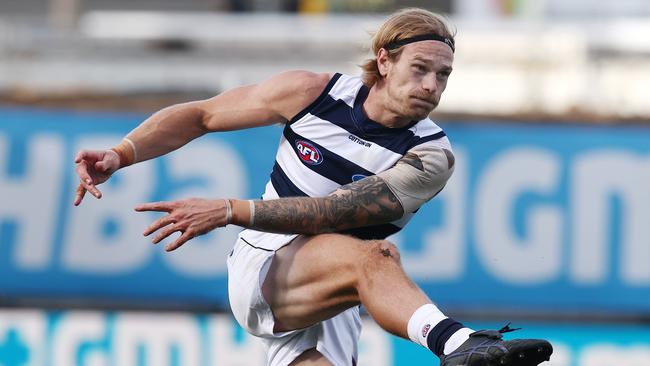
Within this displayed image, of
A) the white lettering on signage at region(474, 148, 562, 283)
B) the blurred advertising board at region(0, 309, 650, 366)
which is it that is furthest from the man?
the white lettering on signage at region(474, 148, 562, 283)

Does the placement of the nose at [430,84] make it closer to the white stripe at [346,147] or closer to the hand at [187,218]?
the white stripe at [346,147]

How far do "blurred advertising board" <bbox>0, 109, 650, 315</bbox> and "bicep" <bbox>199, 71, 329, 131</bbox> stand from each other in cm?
370

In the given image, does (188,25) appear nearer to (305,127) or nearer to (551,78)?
(551,78)

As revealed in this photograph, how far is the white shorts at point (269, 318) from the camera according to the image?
591cm

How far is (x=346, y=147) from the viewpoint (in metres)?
5.79

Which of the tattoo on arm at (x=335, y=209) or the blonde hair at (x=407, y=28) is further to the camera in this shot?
the blonde hair at (x=407, y=28)

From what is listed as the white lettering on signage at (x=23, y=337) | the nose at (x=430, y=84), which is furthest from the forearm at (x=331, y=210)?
the white lettering on signage at (x=23, y=337)

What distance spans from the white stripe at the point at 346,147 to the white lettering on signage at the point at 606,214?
440cm

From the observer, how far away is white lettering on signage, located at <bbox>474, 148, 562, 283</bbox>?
9.77m

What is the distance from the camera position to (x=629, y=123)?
33.4 ft

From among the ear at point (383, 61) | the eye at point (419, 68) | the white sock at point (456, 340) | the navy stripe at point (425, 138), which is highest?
the ear at point (383, 61)

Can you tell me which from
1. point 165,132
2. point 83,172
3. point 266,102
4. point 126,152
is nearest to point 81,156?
point 83,172

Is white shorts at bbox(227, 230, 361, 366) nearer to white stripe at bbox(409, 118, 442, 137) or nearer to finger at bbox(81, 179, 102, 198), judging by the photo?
white stripe at bbox(409, 118, 442, 137)

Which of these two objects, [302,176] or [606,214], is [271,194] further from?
[606,214]
